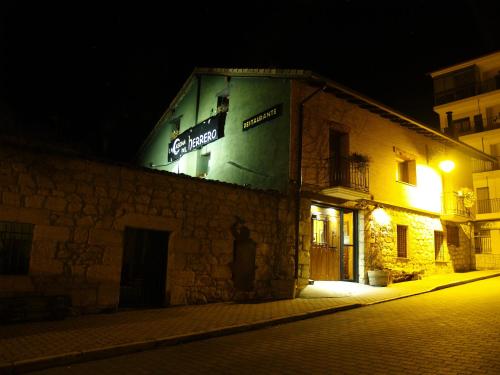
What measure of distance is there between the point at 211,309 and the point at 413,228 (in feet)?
35.0

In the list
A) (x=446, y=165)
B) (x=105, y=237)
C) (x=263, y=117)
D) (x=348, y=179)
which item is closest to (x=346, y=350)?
(x=105, y=237)

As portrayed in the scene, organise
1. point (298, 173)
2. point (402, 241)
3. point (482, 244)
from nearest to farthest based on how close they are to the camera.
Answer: point (298, 173) → point (402, 241) → point (482, 244)

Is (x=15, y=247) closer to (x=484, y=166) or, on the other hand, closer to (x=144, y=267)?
(x=144, y=267)

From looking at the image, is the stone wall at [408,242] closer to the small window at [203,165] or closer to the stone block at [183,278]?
the small window at [203,165]

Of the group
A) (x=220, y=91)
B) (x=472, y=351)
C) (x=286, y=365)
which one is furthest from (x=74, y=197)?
(x=220, y=91)

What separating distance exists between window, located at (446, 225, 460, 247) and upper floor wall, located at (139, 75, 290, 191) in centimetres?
1063

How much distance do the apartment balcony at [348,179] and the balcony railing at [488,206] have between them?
20.1 m

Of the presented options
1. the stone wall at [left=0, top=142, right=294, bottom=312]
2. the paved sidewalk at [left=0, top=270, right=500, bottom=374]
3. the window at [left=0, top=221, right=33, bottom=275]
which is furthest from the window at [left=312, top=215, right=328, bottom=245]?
the window at [left=0, top=221, right=33, bottom=275]

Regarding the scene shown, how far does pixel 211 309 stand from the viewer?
9.09 meters

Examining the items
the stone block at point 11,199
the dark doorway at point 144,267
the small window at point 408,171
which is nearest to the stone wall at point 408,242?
the small window at point 408,171

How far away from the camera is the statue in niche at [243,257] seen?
10.7 meters

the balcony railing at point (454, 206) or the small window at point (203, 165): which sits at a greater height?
the small window at point (203, 165)

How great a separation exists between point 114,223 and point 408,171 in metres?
12.8

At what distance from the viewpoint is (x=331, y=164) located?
1374 cm
